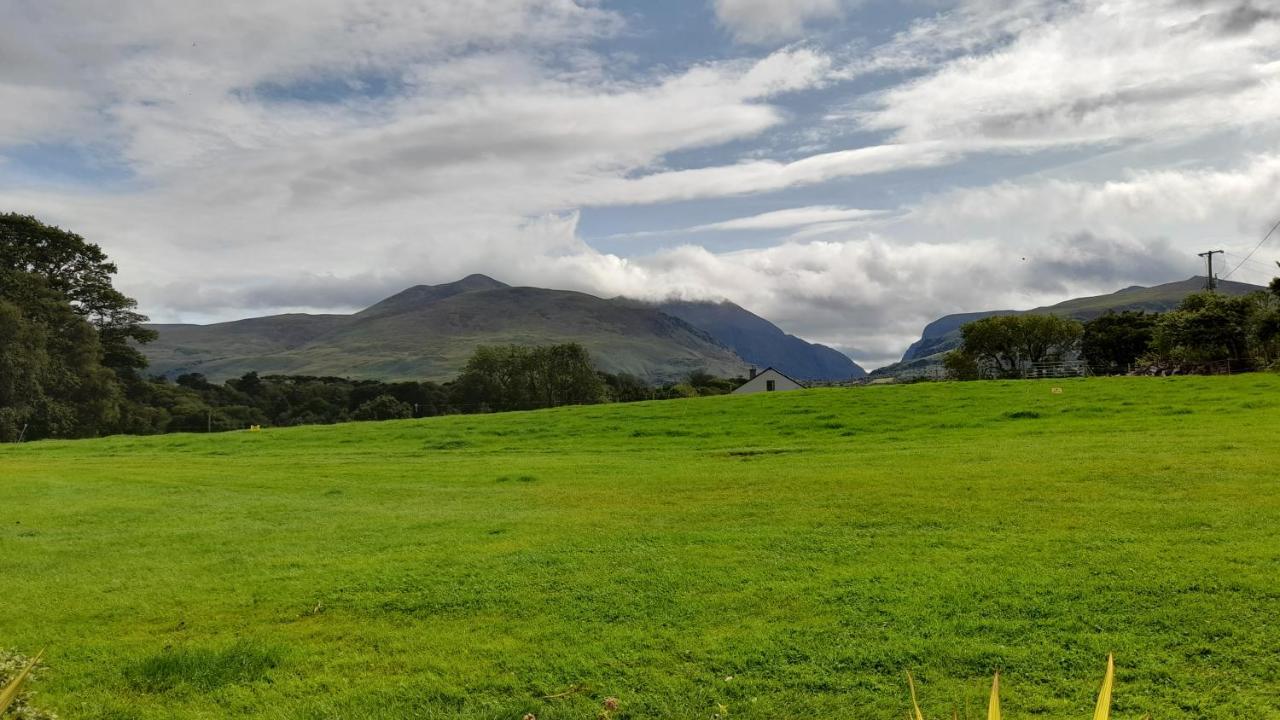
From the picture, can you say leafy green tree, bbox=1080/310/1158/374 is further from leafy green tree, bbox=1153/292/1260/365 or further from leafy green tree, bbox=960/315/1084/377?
leafy green tree, bbox=1153/292/1260/365

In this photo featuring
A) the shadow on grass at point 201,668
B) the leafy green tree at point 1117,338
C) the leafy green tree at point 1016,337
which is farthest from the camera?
the leafy green tree at point 1016,337

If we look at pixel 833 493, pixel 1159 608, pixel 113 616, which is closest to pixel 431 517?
pixel 113 616

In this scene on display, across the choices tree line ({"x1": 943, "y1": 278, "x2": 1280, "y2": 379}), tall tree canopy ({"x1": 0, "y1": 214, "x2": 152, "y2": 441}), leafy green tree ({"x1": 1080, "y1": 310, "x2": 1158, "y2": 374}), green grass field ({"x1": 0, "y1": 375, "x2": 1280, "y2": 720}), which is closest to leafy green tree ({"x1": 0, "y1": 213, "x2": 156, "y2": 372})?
tall tree canopy ({"x1": 0, "y1": 214, "x2": 152, "y2": 441})

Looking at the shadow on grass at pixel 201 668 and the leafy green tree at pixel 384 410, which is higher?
the leafy green tree at pixel 384 410

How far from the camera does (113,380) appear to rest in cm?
7756

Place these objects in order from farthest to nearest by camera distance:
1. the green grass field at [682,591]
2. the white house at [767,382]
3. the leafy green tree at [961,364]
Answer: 1. the white house at [767,382]
2. the leafy green tree at [961,364]
3. the green grass field at [682,591]

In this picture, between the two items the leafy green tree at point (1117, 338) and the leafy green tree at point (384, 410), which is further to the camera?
the leafy green tree at point (384, 410)

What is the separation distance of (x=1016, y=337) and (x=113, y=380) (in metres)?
110

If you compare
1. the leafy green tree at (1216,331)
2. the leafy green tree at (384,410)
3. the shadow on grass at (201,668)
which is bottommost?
the shadow on grass at (201,668)

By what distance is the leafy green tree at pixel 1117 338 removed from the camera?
104125 millimetres

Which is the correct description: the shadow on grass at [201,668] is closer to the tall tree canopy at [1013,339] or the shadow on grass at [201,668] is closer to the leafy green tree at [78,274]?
the leafy green tree at [78,274]

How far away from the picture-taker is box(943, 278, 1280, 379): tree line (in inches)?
2367

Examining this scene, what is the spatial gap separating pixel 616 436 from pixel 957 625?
29.1 m

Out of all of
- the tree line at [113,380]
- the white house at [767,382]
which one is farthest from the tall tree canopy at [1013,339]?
the tree line at [113,380]
